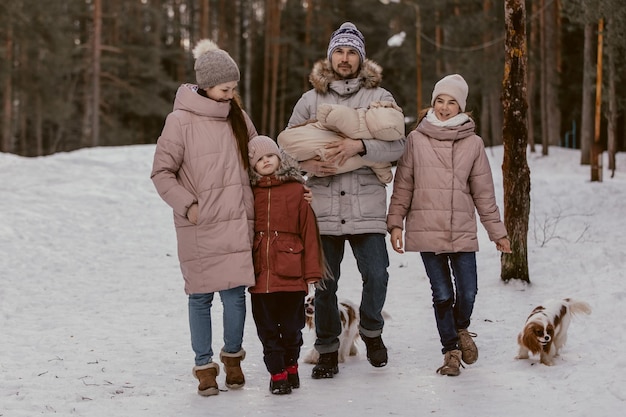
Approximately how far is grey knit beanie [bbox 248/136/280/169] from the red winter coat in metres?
0.08

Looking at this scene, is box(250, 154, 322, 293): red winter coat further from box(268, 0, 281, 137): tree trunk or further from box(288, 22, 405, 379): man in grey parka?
box(268, 0, 281, 137): tree trunk

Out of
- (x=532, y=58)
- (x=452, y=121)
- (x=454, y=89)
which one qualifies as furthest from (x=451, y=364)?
(x=532, y=58)

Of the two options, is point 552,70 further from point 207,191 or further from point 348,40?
point 207,191

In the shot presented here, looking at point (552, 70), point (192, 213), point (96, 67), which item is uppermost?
point (96, 67)

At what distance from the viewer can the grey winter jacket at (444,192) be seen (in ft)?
17.1

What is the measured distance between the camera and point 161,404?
14.7 feet

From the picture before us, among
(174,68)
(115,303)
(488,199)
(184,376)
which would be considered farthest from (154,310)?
(174,68)

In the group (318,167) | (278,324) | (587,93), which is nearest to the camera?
(278,324)

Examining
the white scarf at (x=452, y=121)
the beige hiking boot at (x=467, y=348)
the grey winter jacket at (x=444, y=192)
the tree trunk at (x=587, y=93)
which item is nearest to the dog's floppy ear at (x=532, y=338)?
the beige hiking boot at (x=467, y=348)

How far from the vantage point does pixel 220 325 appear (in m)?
7.03

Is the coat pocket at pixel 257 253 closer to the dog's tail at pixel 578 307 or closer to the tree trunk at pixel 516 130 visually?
the dog's tail at pixel 578 307

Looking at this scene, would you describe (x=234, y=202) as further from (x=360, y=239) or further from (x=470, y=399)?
(x=470, y=399)

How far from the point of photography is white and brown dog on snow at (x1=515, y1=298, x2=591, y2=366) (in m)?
5.30

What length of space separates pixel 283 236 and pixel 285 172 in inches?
15.9
